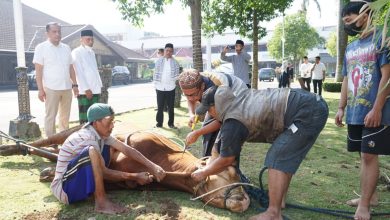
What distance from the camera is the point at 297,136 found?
10.5 ft

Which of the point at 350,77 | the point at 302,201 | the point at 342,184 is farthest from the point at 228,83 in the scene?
the point at 342,184

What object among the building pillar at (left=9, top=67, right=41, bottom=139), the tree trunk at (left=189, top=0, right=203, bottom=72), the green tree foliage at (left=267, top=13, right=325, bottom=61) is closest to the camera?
the building pillar at (left=9, top=67, right=41, bottom=139)

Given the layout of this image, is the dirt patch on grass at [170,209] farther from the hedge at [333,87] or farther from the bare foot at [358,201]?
the hedge at [333,87]

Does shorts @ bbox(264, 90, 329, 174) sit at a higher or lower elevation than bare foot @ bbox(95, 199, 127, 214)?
higher

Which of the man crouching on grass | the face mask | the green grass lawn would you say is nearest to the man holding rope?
the green grass lawn

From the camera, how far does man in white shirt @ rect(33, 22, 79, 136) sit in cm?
625

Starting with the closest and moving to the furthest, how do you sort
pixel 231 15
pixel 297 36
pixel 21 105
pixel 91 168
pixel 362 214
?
pixel 362 214, pixel 91 168, pixel 21 105, pixel 231 15, pixel 297 36

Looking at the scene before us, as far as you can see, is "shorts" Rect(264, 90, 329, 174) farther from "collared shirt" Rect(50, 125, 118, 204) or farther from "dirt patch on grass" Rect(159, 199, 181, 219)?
"collared shirt" Rect(50, 125, 118, 204)

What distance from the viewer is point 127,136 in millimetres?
4406

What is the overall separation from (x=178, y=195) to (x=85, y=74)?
338cm

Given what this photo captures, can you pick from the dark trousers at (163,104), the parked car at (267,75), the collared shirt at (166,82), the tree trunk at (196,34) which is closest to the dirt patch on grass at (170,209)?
the dark trousers at (163,104)

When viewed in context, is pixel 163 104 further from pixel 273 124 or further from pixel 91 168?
pixel 273 124

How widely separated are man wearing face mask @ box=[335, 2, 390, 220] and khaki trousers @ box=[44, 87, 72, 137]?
4.45 meters

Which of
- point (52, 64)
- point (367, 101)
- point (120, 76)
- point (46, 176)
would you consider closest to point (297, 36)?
point (120, 76)
